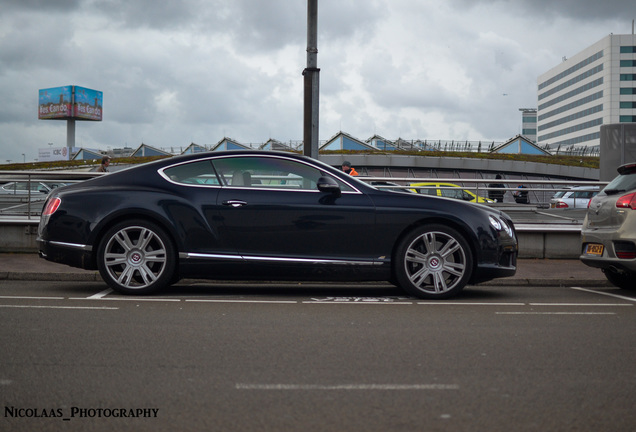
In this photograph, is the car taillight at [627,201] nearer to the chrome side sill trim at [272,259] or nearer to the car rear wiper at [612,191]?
the car rear wiper at [612,191]

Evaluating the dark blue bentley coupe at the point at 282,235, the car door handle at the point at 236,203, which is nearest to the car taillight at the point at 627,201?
the dark blue bentley coupe at the point at 282,235

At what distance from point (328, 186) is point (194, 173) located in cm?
147

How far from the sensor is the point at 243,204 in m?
7.95

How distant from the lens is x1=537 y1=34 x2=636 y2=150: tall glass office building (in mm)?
120188

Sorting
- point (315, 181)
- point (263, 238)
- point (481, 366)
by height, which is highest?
point (315, 181)

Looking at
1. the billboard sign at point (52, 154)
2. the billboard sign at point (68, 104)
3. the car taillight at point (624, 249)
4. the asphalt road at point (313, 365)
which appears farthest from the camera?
the billboard sign at point (52, 154)

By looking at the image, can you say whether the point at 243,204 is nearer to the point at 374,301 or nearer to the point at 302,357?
the point at 374,301

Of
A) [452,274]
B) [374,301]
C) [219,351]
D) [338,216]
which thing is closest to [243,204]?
[338,216]

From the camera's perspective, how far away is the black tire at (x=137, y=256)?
7.91 metres

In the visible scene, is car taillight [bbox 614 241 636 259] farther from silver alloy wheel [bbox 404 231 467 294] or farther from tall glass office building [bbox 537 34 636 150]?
tall glass office building [bbox 537 34 636 150]

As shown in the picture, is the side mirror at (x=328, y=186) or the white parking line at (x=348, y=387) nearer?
the white parking line at (x=348, y=387)

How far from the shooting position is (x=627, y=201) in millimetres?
8766

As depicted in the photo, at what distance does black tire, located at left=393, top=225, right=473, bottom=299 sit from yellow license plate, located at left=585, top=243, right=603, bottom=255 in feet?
6.76

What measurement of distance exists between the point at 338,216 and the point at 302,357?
3140mm
